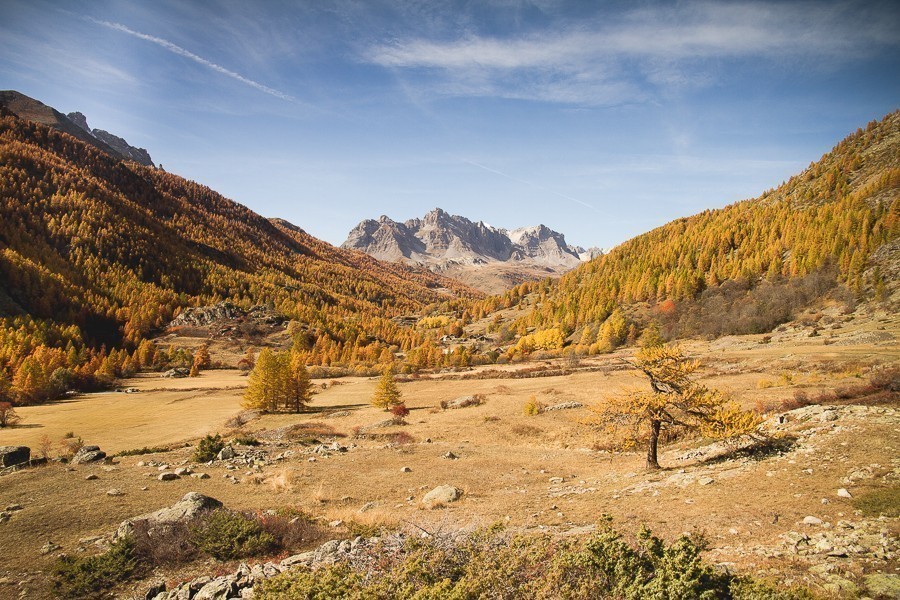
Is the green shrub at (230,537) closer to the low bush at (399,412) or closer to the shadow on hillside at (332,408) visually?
the low bush at (399,412)

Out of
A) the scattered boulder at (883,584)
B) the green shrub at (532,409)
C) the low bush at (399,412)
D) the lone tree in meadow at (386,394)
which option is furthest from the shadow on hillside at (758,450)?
the lone tree in meadow at (386,394)

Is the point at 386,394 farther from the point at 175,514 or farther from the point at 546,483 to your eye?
the point at 175,514

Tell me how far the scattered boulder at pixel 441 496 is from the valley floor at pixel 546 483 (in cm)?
46

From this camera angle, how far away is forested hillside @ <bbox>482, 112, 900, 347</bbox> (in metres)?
102

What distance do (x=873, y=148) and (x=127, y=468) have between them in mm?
233060

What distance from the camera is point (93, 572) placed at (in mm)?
10422

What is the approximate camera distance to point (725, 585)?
25.0 ft

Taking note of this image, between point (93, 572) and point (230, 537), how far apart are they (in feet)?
10.5

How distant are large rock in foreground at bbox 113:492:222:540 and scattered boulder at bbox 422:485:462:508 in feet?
27.8

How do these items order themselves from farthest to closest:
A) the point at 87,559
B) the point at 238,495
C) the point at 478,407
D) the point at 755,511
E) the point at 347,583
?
the point at 478,407 < the point at 238,495 < the point at 755,511 < the point at 87,559 < the point at 347,583

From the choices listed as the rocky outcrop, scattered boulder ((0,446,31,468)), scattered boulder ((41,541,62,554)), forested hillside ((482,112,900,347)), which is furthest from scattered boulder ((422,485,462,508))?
the rocky outcrop

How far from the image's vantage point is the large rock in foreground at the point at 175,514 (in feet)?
41.7

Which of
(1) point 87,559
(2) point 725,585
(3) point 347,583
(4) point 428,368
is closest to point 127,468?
(1) point 87,559

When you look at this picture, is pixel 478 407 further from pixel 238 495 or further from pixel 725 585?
pixel 725 585
